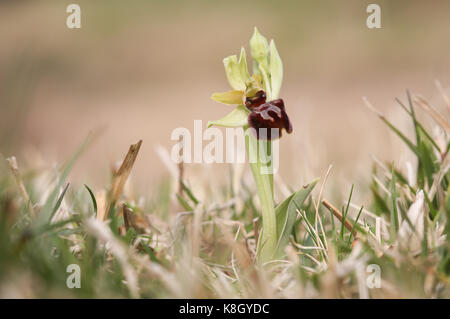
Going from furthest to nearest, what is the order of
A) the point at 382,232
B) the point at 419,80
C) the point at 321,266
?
the point at 419,80 < the point at 382,232 < the point at 321,266

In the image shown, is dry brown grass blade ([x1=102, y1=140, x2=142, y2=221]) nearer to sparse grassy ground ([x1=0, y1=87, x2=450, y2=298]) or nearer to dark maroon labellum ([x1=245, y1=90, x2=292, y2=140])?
sparse grassy ground ([x1=0, y1=87, x2=450, y2=298])

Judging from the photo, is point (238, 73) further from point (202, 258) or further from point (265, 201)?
point (202, 258)

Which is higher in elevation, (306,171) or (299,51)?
(299,51)

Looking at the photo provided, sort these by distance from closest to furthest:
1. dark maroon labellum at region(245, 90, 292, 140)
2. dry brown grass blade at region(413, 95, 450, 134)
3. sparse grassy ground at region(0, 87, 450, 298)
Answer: sparse grassy ground at region(0, 87, 450, 298), dark maroon labellum at region(245, 90, 292, 140), dry brown grass blade at region(413, 95, 450, 134)

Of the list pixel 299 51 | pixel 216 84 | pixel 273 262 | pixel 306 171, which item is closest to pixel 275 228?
pixel 273 262

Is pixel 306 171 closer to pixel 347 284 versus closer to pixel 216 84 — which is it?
pixel 347 284

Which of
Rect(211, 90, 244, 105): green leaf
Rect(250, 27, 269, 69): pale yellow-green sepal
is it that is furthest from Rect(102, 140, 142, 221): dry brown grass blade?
Rect(250, 27, 269, 69): pale yellow-green sepal
